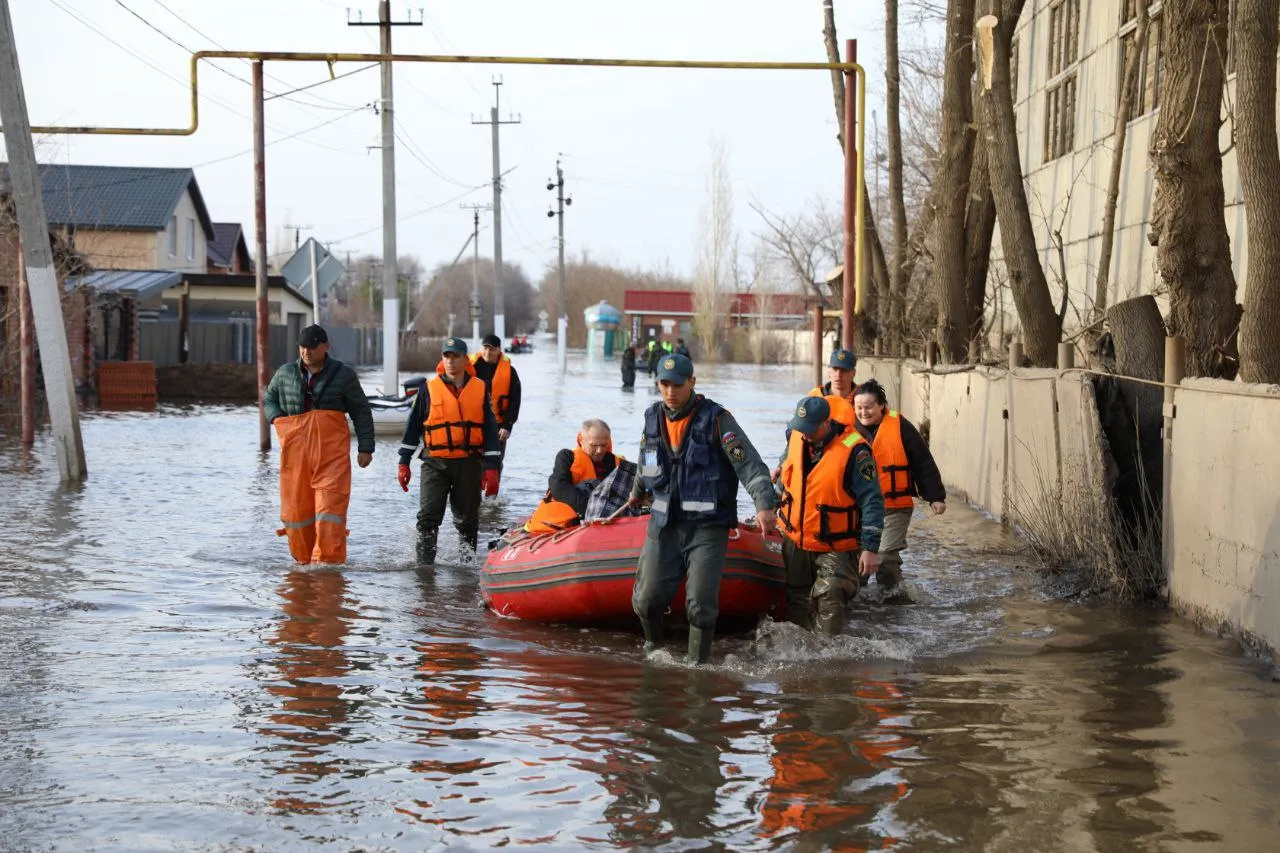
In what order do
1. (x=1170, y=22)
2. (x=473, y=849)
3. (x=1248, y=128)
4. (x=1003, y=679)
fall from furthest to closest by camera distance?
(x=1170, y=22)
(x=1248, y=128)
(x=1003, y=679)
(x=473, y=849)

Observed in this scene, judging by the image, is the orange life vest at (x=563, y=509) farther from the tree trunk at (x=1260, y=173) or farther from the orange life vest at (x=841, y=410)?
the tree trunk at (x=1260, y=173)

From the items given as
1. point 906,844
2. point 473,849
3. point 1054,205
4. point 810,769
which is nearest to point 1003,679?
point 810,769

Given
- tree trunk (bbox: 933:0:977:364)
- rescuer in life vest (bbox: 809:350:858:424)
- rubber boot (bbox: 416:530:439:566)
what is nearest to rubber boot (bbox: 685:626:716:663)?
rescuer in life vest (bbox: 809:350:858:424)

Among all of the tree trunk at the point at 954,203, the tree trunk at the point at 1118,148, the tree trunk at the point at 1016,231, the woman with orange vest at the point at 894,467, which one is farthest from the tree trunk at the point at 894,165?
the woman with orange vest at the point at 894,467

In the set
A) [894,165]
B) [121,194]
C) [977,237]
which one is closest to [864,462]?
[977,237]

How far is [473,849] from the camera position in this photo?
5207 mm

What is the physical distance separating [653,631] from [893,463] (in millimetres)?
2646

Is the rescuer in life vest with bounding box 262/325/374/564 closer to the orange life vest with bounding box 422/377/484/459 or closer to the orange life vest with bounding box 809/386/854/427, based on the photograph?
the orange life vest with bounding box 422/377/484/459

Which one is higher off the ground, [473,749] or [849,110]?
[849,110]

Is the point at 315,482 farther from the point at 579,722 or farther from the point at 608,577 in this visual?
the point at 579,722

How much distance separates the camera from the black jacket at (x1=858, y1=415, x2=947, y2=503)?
10.2m

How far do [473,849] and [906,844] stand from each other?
146cm

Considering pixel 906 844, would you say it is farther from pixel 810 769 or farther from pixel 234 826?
pixel 234 826

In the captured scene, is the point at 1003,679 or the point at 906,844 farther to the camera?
the point at 1003,679
